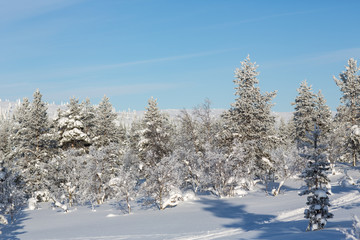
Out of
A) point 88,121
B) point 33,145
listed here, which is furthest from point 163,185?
point 88,121

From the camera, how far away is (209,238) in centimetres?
1828

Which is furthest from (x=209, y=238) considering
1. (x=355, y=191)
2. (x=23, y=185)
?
(x=23, y=185)

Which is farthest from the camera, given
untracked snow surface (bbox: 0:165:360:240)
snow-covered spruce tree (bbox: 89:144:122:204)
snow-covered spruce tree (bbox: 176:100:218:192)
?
snow-covered spruce tree (bbox: 176:100:218:192)

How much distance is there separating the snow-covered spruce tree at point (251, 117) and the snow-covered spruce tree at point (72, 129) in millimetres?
17324

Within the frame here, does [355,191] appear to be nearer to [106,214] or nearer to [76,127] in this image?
[106,214]

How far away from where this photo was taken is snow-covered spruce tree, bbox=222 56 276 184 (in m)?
39.5

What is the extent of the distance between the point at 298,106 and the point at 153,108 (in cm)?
2177

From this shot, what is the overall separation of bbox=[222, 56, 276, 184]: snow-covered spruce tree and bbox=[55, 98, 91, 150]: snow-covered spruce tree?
682 inches

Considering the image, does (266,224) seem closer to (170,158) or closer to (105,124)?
(170,158)

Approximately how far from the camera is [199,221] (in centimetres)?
2356

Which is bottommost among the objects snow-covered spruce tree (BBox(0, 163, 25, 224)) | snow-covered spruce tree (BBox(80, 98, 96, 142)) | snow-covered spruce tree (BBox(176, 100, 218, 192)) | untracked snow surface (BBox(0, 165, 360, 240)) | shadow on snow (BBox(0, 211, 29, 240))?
shadow on snow (BBox(0, 211, 29, 240))

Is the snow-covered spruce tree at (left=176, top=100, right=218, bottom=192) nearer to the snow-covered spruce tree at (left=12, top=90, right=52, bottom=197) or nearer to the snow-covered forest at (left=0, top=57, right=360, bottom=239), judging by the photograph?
the snow-covered forest at (left=0, top=57, right=360, bottom=239)

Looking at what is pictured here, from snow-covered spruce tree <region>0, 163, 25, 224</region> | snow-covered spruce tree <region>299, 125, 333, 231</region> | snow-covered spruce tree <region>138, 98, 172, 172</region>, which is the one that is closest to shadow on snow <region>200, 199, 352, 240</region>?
snow-covered spruce tree <region>299, 125, 333, 231</region>

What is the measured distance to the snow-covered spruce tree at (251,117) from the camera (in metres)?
39.5
